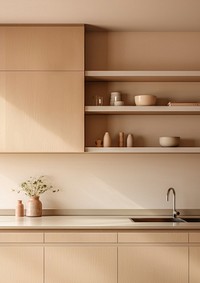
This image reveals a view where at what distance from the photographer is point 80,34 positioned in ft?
13.2

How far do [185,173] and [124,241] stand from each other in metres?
0.99

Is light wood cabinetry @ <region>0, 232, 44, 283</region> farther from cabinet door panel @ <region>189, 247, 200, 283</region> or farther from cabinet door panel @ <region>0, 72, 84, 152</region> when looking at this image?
cabinet door panel @ <region>189, 247, 200, 283</region>

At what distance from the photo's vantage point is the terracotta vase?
4074 millimetres

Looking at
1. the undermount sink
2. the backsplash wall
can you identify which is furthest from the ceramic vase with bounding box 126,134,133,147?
the undermount sink

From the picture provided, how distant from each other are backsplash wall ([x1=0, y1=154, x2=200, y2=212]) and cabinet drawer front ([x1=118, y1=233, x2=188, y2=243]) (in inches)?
25.5

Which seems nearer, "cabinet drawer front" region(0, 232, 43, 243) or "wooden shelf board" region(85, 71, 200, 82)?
"cabinet drawer front" region(0, 232, 43, 243)

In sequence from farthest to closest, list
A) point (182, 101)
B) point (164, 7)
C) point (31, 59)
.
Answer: point (182, 101)
point (31, 59)
point (164, 7)

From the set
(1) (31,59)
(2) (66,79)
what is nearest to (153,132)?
(2) (66,79)

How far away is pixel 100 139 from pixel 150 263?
121 cm

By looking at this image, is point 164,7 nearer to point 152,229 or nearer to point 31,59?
point 31,59

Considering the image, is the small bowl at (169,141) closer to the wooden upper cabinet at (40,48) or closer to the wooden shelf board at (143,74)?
the wooden shelf board at (143,74)

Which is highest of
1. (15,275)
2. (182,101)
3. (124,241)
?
(182,101)

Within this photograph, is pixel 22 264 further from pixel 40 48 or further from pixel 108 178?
pixel 40 48

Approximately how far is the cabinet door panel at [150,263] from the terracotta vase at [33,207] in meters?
0.85
